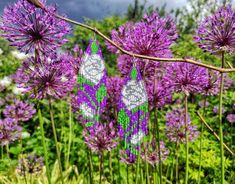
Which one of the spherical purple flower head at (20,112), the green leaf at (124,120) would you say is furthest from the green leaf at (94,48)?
the spherical purple flower head at (20,112)

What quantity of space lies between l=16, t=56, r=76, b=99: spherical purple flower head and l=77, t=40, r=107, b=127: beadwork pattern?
39 cm

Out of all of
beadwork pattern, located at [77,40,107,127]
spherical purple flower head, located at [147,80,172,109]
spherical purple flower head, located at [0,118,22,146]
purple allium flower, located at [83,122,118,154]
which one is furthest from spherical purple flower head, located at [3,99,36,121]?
beadwork pattern, located at [77,40,107,127]

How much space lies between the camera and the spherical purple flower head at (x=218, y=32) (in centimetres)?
138

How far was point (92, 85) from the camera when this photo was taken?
2.32 feet

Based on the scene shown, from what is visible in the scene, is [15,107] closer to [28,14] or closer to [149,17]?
[149,17]

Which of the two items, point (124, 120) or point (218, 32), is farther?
point (218, 32)

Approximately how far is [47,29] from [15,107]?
6.53ft

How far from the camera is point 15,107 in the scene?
2934mm

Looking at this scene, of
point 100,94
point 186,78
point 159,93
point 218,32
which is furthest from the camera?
point 159,93

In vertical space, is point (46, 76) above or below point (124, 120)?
above

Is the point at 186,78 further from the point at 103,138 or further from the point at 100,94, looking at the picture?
the point at 100,94

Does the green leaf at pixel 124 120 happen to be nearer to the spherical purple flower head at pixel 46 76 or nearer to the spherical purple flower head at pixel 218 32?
the spherical purple flower head at pixel 46 76

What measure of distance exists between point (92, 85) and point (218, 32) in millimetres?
860

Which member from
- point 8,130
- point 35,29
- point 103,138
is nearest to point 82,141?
point 8,130
